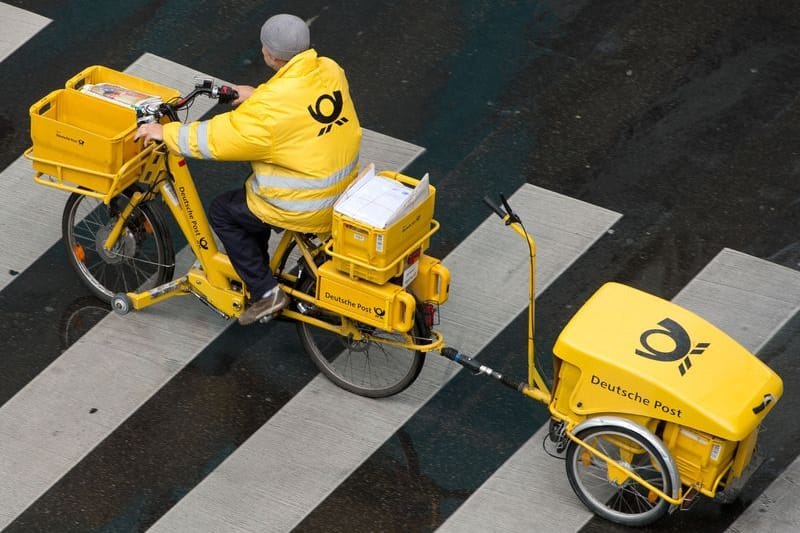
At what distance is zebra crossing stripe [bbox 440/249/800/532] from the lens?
7914 mm

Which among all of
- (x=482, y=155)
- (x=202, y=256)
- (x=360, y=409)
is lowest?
(x=360, y=409)

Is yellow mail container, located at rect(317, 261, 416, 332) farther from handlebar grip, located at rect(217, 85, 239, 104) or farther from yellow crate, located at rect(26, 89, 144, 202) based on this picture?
yellow crate, located at rect(26, 89, 144, 202)

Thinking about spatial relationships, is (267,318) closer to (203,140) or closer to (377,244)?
(377,244)

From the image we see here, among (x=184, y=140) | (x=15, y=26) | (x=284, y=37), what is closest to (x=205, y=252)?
(x=184, y=140)

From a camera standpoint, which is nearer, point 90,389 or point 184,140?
Result: point 184,140

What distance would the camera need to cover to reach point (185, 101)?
8367 millimetres

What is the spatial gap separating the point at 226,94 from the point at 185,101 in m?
0.24


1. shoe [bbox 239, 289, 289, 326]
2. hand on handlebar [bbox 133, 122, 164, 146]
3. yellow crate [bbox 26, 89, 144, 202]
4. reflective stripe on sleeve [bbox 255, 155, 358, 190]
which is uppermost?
hand on handlebar [bbox 133, 122, 164, 146]

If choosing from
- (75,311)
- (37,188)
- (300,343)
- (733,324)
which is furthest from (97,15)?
(733,324)

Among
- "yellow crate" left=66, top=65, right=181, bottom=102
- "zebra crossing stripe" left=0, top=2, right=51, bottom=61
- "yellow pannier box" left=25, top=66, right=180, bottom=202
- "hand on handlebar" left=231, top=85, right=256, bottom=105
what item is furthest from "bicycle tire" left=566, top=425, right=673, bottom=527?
"zebra crossing stripe" left=0, top=2, right=51, bottom=61

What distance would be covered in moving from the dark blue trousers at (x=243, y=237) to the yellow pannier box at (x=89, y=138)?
0.60 metres

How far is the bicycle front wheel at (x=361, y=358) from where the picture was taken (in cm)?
849

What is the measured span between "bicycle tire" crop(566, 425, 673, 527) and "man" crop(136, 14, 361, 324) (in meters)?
1.93

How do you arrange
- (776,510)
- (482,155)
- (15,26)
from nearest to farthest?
(776,510)
(482,155)
(15,26)
